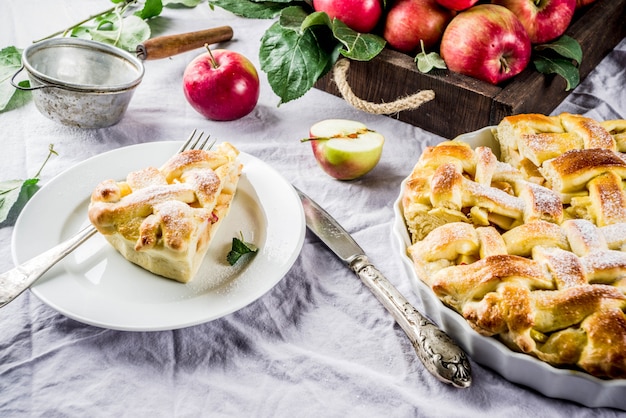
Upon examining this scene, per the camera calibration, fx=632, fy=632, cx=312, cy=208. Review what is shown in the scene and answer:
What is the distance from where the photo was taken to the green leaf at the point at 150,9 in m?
1.95

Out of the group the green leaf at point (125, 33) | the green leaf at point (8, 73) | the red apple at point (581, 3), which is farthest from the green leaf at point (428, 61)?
the green leaf at point (8, 73)

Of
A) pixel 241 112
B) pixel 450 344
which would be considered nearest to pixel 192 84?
pixel 241 112

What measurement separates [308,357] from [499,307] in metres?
0.33

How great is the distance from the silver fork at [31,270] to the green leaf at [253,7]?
2.78 ft

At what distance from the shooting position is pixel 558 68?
1493 millimetres

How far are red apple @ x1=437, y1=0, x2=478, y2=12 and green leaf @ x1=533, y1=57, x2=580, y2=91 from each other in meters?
A: 0.21

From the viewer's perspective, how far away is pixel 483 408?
962 millimetres

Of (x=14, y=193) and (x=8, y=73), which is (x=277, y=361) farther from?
(x=8, y=73)

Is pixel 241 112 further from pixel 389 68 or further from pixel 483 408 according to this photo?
pixel 483 408

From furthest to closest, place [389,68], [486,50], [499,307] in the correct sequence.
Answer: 1. [389,68]
2. [486,50]
3. [499,307]

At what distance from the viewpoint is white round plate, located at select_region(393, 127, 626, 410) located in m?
0.88

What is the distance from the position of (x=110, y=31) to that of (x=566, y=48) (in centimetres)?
126

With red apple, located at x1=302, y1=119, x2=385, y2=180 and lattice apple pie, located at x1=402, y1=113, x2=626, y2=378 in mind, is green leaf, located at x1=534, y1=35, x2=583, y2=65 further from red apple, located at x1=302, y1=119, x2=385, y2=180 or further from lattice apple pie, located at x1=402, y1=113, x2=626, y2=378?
red apple, located at x1=302, y1=119, x2=385, y2=180

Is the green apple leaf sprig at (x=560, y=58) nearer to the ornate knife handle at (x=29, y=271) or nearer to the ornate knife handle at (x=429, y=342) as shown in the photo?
the ornate knife handle at (x=429, y=342)
